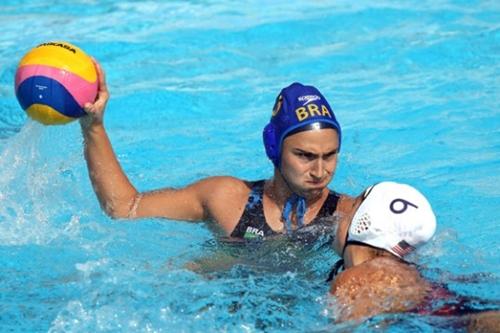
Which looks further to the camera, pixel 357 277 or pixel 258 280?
pixel 258 280

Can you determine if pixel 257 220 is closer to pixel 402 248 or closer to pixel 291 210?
pixel 291 210

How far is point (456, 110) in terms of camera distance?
9898mm

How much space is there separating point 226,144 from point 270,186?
121 inches

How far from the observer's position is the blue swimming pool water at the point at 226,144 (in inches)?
226

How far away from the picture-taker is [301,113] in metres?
5.90

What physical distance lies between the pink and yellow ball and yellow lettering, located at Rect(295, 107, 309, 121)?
1189 millimetres

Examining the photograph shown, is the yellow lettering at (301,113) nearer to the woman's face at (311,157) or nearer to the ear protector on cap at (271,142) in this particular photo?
the woman's face at (311,157)

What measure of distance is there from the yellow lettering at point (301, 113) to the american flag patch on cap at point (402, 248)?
113 centimetres

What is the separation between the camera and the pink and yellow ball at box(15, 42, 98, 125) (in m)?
5.79

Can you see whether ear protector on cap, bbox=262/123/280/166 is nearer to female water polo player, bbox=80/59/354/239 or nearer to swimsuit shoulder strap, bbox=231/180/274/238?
female water polo player, bbox=80/59/354/239

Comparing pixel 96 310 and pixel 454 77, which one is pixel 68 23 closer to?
pixel 454 77

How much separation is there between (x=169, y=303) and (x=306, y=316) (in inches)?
31.3

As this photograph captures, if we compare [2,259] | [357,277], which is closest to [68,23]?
[2,259]

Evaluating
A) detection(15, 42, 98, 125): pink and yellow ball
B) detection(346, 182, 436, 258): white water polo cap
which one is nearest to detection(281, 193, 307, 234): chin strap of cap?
detection(346, 182, 436, 258): white water polo cap
